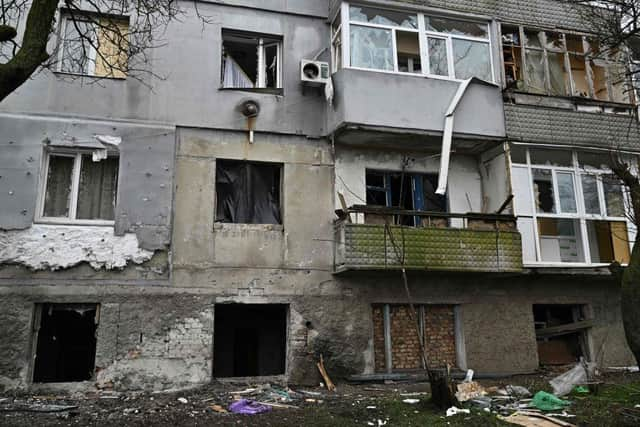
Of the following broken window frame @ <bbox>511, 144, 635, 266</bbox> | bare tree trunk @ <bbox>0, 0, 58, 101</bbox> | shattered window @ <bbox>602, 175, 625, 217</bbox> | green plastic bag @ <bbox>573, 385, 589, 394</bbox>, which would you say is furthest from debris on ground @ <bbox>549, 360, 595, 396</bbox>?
bare tree trunk @ <bbox>0, 0, 58, 101</bbox>

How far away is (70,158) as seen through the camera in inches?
382

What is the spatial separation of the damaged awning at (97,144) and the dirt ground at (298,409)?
4223 millimetres

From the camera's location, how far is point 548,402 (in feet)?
24.2

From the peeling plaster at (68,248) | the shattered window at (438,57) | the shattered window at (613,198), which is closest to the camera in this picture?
the peeling plaster at (68,248)

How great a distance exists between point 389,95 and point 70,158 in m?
6.22

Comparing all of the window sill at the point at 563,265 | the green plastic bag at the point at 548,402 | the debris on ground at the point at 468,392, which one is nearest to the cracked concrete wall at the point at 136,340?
the debris on ground at the point at 468,392

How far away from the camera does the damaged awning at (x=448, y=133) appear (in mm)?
10281

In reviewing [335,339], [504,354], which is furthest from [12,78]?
[504,354]

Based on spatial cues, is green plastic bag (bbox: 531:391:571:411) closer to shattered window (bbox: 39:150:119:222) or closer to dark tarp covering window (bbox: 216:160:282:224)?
dark tarp covering window (bbox: 216:160:282:224)

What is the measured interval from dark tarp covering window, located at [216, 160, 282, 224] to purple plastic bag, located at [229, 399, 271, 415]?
3555 mm

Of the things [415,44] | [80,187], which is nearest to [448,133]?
[415,44]

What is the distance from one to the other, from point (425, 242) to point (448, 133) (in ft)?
7.48

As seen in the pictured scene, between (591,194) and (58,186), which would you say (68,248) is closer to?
(58,186)

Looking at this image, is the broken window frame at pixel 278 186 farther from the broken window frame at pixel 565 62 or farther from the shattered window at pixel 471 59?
the broken window frame at pixel 565 62
